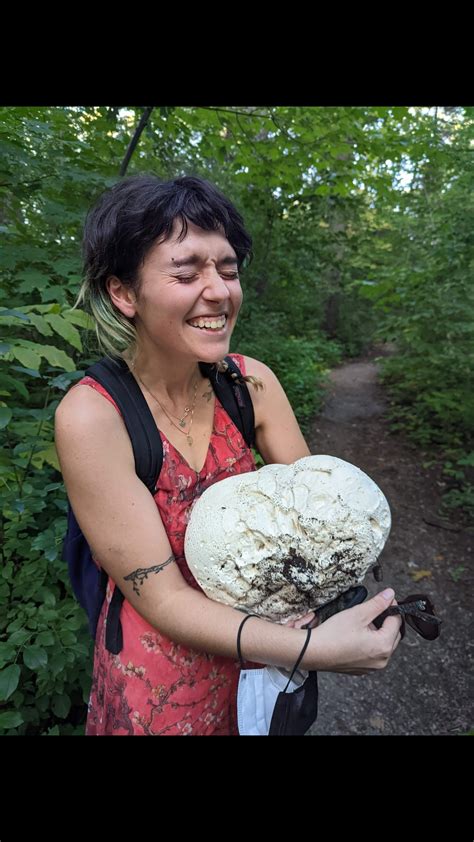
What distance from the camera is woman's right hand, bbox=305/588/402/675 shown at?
1075 mm

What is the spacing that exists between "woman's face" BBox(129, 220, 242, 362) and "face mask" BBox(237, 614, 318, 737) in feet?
2.47

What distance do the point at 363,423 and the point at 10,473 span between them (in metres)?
6.43

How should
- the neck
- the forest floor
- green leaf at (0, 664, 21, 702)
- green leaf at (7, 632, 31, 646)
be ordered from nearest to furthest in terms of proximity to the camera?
the neck
green leaf at (0, 664, 21, 702)
green leaf at (7, 632, 31, 646)
the forest floor

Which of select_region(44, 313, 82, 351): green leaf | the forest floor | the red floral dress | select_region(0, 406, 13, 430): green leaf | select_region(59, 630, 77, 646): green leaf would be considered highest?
select_region(44, 313, 82, 351): green leaf

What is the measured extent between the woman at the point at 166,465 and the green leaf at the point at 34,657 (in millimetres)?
269

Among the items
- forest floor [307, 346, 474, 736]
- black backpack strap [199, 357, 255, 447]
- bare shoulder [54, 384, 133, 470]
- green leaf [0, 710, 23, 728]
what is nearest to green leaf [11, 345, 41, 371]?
bare shoulder [54, 384, 133, 470]

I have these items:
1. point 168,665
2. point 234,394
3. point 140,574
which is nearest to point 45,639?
point 168,665

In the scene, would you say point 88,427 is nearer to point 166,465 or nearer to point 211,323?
point 166,465

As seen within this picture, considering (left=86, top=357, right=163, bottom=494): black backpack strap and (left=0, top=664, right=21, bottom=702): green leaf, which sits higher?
(left=86, top=357, right=163, bottom=494): black backpack strap

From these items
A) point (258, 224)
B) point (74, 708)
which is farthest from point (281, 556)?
point (258, 224)

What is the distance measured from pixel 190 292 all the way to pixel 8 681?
141cm

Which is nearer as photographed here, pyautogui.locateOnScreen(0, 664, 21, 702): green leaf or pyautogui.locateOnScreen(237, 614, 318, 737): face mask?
pyautogui.locateOnScreen(237, 614, 318, 737): face mask

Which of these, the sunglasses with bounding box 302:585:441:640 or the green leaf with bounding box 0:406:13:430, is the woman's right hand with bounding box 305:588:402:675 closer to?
the sunglasses with bounding box 302:585:441:640

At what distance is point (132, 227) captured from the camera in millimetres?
1162
